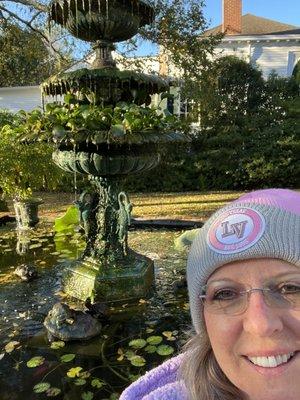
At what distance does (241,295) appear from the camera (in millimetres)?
1309

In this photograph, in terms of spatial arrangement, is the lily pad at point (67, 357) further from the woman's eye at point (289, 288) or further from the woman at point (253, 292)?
the woman's eye at point (289, 288)

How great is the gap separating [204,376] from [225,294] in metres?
0.35

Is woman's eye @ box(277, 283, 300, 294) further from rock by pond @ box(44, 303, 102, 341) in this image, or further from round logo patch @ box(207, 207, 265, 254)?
rock by pond @ box(44, 303, 102, 341)

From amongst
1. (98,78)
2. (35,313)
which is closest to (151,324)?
(35,313)

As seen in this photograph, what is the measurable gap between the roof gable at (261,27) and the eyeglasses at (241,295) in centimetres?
2516

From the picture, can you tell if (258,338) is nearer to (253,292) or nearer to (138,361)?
(253,292)

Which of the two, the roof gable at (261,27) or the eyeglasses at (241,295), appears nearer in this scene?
the eyeglasses at (241,295)

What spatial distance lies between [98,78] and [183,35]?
10.8 m

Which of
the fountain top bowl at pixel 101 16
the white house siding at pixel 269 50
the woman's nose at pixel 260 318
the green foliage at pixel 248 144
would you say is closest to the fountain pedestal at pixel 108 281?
the fountain top bowl at pixel 101 16

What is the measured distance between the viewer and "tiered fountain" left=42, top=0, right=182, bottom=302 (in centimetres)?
497

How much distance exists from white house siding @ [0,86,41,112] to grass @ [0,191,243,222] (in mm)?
11654

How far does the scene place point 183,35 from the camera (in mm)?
14727

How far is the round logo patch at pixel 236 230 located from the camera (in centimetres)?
128

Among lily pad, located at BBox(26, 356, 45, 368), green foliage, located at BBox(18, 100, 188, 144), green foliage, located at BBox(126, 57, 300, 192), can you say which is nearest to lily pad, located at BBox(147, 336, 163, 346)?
lily pad, located at BBox(26, 356, 45, 368)
